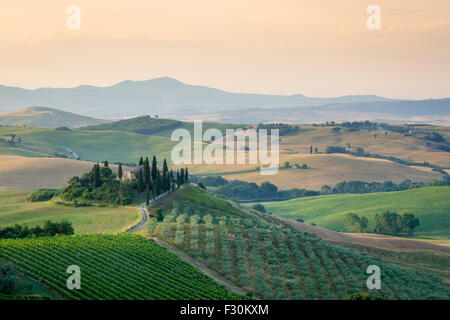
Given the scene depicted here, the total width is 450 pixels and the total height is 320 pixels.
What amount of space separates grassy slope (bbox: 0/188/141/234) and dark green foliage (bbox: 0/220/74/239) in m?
4.52

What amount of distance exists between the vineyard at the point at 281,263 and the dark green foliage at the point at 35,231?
8514mm

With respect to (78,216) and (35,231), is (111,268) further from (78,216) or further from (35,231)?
(78,216)

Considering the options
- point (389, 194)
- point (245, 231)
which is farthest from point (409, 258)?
point (389, 194)

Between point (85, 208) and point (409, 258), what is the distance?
4159 cm

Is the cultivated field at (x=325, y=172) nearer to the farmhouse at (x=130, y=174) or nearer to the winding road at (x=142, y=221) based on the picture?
the farmhouse at (x=130, y=174)

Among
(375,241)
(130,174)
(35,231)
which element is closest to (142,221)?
(35,231)

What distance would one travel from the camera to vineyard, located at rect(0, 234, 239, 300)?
1410 inches

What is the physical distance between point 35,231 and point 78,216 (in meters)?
12.9

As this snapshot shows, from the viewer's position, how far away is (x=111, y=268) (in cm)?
4031

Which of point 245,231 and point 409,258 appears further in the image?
point 409,258

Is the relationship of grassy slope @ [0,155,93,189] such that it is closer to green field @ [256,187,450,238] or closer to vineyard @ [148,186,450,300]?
green field @ [256,187,450,238]

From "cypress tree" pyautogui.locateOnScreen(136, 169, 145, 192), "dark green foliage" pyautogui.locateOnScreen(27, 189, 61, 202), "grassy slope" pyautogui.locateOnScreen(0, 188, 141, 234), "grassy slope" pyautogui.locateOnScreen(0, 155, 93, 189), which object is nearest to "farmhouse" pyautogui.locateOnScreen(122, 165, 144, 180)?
"cypress tree" pyautogui.locateOnScreen(136, 169, 145, 192)
